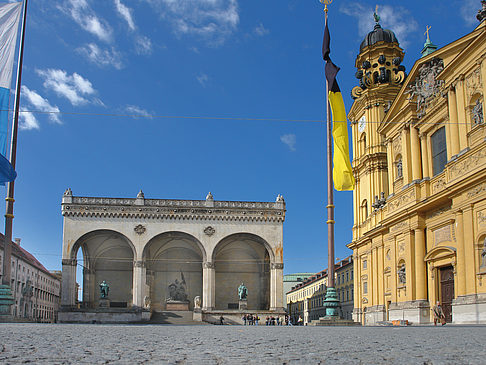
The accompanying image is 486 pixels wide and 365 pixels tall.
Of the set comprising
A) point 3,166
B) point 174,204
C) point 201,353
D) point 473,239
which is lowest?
point 201,353

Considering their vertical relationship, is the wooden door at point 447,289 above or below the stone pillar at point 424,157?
below

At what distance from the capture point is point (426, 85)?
26000mm

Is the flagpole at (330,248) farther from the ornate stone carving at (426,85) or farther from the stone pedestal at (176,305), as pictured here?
the stone pedestal at (176,305)

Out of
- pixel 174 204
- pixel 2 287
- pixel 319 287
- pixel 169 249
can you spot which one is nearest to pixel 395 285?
pixel 2 287

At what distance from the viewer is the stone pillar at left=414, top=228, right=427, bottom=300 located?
990 inches

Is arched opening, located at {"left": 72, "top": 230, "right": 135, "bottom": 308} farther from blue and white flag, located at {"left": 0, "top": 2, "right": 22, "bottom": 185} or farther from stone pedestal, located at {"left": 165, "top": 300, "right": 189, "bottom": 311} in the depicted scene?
blue and white flag, located at {"left": 0, "top": 2, "right": 22, "bottom": 185}

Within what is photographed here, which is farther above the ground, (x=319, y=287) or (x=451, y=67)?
(x=451, y=67)

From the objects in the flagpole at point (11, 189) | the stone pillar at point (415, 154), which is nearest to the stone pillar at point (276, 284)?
the stone pillar at point (415, 154)

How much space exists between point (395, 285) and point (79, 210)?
29.1 m

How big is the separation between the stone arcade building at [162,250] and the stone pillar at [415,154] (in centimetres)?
2212

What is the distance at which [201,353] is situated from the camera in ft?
15.5

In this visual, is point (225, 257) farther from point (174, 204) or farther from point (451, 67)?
point (451, 67)

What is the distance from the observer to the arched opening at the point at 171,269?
5069 centimetres

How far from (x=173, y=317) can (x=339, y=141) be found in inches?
1275
